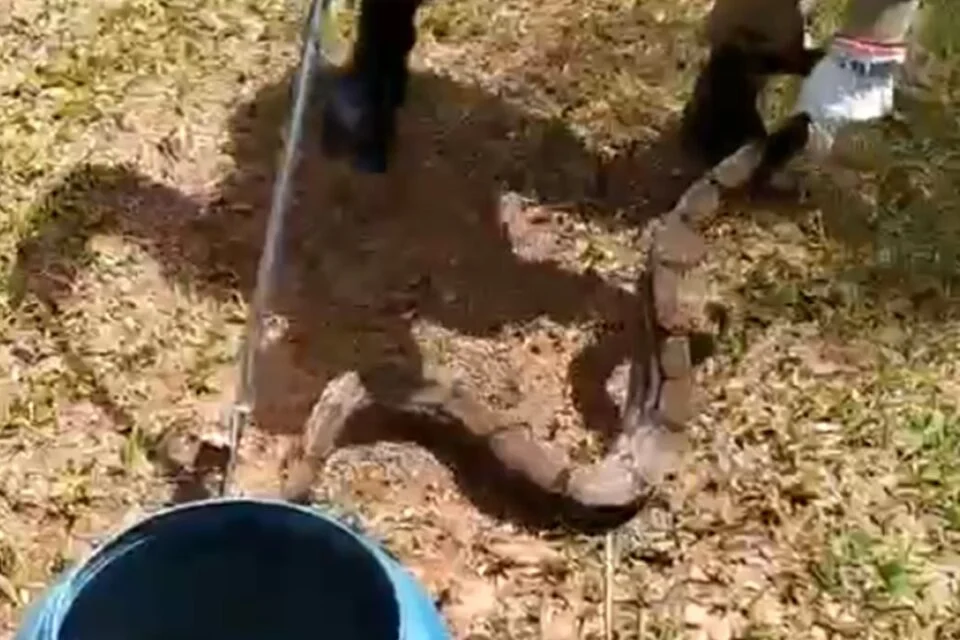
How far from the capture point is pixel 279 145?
2254 mm

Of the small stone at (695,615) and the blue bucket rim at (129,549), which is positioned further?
the small stone at (695,615)

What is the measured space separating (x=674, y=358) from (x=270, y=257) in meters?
0.45

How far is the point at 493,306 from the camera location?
80.5 inches

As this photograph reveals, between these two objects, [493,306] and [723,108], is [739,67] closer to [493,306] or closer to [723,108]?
[723,108]

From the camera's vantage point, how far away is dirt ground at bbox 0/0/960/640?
1799 mm

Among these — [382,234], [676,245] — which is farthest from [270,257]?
[676,245]

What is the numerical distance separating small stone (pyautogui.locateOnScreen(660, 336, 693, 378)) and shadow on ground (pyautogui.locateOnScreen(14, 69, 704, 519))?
9 centimetres

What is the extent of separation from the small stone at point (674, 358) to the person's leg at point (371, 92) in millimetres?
474

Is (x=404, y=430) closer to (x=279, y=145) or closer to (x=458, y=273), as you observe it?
(x=458, y=273)

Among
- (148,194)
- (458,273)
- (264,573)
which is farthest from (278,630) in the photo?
(148,194)

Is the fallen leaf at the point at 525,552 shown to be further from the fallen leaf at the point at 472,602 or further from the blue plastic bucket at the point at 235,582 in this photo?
the blue plastic bucket at the point at 235,582

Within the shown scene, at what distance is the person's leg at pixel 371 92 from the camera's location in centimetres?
214

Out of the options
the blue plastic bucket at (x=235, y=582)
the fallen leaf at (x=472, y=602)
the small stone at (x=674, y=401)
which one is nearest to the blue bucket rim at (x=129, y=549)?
the blue plastic bucket at (x=235, y=582)

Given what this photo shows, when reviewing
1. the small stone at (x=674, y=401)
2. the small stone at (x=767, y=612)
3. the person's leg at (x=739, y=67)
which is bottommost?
the small stone at (x=767, y=612)
